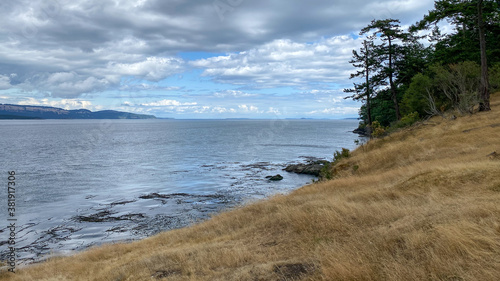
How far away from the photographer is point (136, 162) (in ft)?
173

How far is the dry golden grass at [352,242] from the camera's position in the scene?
6.06 meters

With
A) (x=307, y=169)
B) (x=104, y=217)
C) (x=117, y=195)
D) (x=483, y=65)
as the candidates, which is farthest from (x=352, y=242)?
(x=307, y=169)

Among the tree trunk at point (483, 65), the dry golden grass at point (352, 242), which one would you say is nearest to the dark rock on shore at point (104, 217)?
the dry golden grass at point (352, 242)

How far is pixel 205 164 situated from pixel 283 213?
3865cm

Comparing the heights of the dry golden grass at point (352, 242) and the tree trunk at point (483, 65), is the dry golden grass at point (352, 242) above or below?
below

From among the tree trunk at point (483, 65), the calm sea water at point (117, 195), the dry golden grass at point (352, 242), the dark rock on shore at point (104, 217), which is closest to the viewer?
the dry golden grass at point (352, 242)

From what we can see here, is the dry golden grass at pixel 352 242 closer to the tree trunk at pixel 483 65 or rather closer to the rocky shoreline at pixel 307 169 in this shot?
the tree trunk at pixel 483 65

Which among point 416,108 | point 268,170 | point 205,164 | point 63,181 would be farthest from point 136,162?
point 416,108

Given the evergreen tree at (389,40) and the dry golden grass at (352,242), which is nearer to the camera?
the dry golden grass at (352,242)

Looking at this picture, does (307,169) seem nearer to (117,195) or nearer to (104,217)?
(117,195)

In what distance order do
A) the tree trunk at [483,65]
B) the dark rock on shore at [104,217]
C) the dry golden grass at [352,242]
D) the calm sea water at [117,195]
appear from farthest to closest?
the tree trunk at [483,65], the dark rock on shore at [104,217], the calm sea water at [117,195], the dry golden grass at [352,242]

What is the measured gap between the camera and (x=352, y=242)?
25.7 feet

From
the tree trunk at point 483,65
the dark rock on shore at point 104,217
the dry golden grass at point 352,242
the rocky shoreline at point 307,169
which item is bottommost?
the rocky shoreline at point 307,169

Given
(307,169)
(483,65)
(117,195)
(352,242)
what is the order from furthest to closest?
(307,169), (117,195), (483,65), (352,242)
